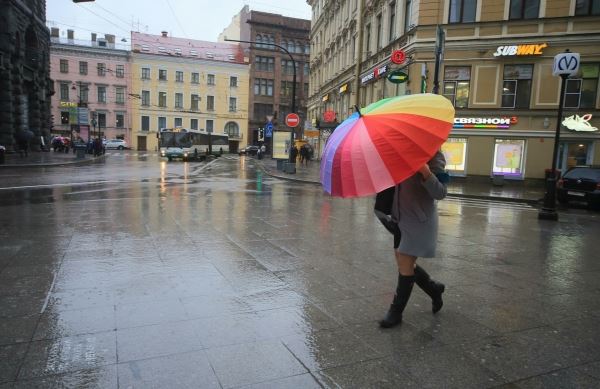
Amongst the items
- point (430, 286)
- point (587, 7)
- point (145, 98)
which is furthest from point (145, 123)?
point (430, 286)

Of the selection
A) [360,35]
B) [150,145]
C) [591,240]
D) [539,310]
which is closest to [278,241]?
[539,310]

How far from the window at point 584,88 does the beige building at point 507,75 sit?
4 centimetres

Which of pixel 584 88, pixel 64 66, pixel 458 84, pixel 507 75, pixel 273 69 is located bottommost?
pixel 584 88

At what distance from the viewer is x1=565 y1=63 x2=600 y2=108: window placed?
75.1 feet

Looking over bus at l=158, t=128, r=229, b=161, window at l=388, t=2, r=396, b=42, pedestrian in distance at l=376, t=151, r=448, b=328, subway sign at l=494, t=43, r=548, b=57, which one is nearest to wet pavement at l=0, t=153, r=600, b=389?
pedestrian in distance at l=376, t=151, r=448, b=328

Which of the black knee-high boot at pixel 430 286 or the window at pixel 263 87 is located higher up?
the window at pixel 263 87

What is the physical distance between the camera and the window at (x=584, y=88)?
22.9 metres

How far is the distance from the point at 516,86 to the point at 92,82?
64.9 m

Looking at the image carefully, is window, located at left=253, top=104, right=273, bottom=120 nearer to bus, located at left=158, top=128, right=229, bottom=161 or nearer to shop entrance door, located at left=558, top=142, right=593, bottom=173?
bus, located at left=158, top=128, right=229, bottom=161

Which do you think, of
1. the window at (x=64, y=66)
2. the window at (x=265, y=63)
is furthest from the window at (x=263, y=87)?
the window at (x=64, y=66)

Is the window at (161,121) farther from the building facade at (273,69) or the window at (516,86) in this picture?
the window at (516,86)

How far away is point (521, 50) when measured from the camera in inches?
912

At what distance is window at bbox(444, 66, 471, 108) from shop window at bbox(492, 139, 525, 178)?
9.53 feet

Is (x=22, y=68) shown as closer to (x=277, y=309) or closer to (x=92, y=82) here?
(x=92, y=82)
